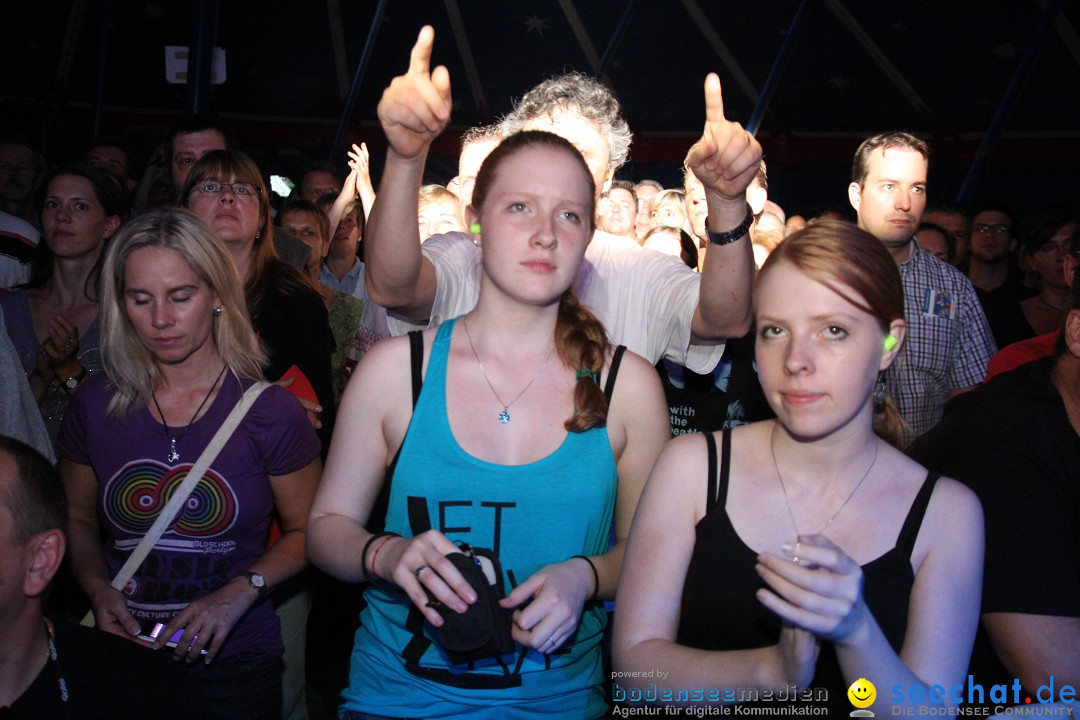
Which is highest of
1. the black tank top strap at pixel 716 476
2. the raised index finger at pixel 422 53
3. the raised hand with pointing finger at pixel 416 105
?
the raised index finger at pixel 422 53

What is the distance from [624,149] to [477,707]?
167cm

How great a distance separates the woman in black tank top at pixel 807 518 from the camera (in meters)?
1.53

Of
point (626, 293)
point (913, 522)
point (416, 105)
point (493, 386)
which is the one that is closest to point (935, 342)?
point (626, 293)

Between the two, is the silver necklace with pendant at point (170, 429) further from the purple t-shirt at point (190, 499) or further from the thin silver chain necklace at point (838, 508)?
the thin silver chain necklace at point (838, 508)

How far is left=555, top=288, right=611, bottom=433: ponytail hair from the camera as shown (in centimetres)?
174

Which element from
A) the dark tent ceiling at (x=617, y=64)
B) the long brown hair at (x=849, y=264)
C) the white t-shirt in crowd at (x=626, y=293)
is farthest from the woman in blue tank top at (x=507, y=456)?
the dark tent ceiling at (x=617, y=64)

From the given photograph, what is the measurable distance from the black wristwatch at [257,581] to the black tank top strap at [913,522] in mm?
1476

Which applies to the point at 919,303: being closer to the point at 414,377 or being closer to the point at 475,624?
the point at 414,377

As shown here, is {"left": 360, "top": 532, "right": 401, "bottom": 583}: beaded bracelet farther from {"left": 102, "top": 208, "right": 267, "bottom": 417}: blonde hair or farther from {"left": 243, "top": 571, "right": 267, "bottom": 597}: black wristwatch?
{"left": 102, "top": 208, "right": 267, "bottom": 417}: blonde hair

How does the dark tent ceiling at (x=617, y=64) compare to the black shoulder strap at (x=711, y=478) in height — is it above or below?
above

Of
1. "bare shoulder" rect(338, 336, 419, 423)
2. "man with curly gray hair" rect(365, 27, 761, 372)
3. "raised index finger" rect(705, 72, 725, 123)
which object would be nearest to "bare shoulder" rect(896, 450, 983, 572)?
"man with curly gray hair" rect(365, 27, 761, 372)

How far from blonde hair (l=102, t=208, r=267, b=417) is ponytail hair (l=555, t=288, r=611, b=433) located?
98 cm

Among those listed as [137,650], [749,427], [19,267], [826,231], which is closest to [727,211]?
[826,231]

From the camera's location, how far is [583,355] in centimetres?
183
